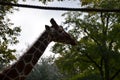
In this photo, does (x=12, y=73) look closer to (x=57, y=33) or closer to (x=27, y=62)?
(x=27, y=62)

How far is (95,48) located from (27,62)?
682 inches

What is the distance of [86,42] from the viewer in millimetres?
27359

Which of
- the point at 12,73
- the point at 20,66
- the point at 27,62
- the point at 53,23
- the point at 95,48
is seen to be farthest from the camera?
the point at 95,48

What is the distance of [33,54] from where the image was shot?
872 cm

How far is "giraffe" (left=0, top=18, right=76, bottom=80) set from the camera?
8.09 meters

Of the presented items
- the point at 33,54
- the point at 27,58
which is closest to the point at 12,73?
the point at 27,58

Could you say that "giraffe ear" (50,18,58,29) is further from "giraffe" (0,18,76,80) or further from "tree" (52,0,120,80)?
"tree" (52,0,120,80)

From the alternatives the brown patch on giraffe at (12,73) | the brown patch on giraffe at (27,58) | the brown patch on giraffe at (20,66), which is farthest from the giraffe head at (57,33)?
the brown patch on giraffe at (12,73)

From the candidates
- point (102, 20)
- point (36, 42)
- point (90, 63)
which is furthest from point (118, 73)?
point (36, 42)

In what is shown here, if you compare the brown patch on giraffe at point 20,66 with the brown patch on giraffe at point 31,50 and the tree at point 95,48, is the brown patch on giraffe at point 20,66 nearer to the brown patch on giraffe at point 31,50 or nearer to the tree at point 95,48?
the brown patch on giraffe at point 31,50

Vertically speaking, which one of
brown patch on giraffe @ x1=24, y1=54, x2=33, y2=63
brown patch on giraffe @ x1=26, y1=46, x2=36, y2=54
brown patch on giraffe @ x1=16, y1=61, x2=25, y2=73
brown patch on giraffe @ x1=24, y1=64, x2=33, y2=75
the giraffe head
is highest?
the giraffe head

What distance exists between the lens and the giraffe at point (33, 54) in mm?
8094

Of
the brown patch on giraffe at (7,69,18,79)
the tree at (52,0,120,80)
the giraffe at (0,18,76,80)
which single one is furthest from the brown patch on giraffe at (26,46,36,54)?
the tree at (52,0,120,80)

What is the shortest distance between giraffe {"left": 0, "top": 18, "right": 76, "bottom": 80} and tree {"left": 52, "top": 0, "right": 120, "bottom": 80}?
51.2 ft
